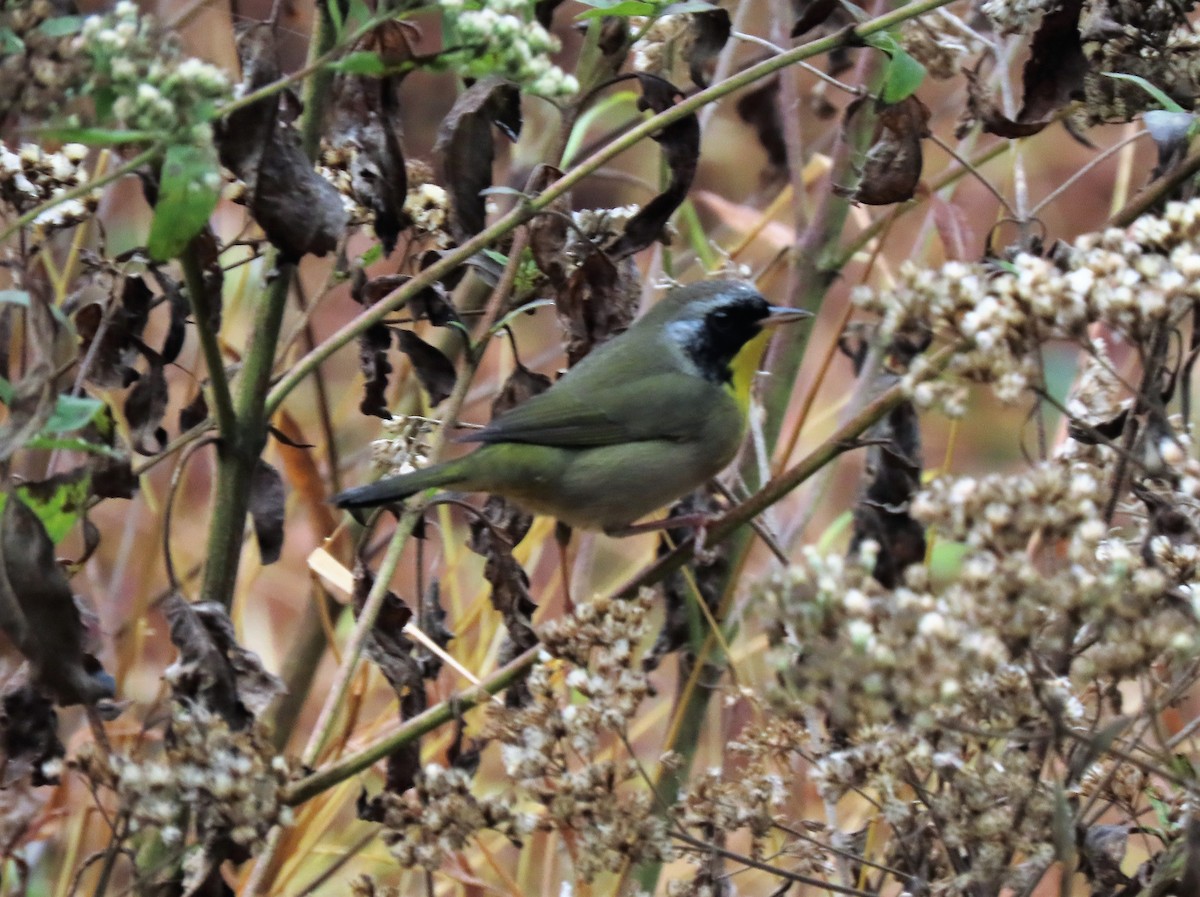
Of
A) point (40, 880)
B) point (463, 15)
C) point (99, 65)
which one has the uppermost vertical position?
point (463, 15)

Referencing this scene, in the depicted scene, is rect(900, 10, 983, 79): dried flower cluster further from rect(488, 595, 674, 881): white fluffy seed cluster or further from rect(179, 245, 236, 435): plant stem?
rect(179, 245, 236, 435): plant stem

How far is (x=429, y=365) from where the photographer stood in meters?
2.14

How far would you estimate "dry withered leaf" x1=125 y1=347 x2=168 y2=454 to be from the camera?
6.47 ft

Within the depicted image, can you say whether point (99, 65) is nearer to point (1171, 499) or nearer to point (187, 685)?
point (187, 685)

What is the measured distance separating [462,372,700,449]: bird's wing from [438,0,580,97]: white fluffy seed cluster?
45.9 inches

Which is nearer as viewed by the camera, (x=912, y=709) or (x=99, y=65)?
(x=912, y=709)

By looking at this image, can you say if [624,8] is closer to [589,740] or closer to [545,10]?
[545,10]

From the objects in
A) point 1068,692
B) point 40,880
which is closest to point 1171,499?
point 1068,692

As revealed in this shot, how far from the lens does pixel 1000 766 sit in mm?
1471

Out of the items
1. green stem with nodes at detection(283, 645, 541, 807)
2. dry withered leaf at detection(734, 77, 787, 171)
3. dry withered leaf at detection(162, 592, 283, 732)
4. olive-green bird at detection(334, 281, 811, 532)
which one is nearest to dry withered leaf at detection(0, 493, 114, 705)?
dry withered leaf at detection(162, 592, 283, 732)

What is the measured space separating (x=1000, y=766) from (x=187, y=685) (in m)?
0.98

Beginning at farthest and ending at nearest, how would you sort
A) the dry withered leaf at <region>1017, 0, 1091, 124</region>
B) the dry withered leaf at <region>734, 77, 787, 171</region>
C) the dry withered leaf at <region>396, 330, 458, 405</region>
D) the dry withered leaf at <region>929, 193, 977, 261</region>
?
the dry withered leaf at <region>734, 77, 787, 171</region>, the dry withered leaf at <region>929, 193, 977, 261</region>, the dry withered leaf at <region>396, 330, 458, 405</region>, the dry withered leaf at <region>1017, 0, 1091, 124</region>

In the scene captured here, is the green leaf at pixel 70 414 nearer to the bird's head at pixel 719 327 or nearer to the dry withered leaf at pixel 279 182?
the dry withered leaf at pixel 279 182

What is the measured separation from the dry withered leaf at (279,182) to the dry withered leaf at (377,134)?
231mm
